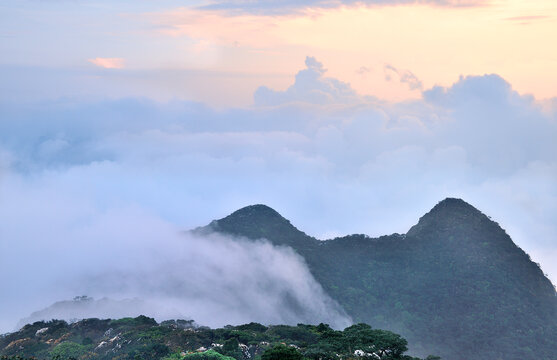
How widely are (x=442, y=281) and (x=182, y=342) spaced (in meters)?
66.9

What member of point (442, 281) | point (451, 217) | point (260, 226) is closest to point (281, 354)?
point (442, 281)

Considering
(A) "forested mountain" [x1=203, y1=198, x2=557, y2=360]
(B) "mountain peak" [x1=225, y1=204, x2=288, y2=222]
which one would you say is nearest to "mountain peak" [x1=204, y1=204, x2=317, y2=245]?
(B) "mountain peak" [x1=225, y1=204, x2=288, y2=222]

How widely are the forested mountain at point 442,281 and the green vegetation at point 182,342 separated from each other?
1567 inches

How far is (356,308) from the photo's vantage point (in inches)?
4557

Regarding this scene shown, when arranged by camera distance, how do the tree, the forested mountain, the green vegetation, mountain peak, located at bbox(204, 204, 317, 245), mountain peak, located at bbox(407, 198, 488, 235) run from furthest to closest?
mountain peak, located at bbox(204, 204, 317, 245) < mountain peak, located at bbox(407, 198, 488, 235) < the forested mountain < the green vegetation < the tree

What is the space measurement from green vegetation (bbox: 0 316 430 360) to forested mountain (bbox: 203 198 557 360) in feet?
131

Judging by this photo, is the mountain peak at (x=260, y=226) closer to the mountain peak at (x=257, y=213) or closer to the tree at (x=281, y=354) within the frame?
the mountain peak at (x=257, y=213)

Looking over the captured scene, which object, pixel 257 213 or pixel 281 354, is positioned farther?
pixel 257 213

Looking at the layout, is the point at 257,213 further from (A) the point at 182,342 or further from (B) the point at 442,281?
(A) the point at 182,342

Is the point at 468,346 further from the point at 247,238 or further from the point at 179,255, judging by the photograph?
the point at 179,255

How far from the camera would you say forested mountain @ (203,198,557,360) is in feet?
333

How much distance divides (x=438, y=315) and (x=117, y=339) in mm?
61856

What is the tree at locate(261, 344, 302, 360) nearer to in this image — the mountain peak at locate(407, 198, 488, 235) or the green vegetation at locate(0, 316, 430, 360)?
the green vegetation at locate(0, 316, 430, 360)

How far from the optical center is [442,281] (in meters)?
117
